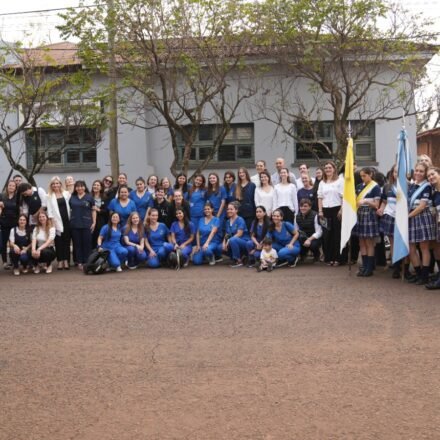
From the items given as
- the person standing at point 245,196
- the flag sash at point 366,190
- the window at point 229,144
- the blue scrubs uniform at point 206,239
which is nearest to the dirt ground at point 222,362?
the flag sash at point 366,190

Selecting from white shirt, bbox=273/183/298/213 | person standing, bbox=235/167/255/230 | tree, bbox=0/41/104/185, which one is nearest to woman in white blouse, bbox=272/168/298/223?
white shirt, bbox=273/183/298/213

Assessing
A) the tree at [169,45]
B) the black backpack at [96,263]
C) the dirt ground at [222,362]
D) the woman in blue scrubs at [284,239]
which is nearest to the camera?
the dirt ground at [222,362]

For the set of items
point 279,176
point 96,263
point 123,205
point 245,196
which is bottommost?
point 96,263

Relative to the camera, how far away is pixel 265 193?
12.2 m

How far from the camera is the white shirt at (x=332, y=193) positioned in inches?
449

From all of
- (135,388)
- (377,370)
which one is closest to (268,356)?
(377,370)

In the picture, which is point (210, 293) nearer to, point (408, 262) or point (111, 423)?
point (408, 262)

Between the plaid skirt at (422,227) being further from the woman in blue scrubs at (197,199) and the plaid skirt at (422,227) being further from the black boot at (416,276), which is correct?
the woman in blue scrubs at (197,199)

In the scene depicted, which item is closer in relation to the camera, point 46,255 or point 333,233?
point 333,233

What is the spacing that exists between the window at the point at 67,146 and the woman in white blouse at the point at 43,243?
7637mm

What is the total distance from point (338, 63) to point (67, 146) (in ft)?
30.4

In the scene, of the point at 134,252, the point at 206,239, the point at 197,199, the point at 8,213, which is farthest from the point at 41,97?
the point at 206,239

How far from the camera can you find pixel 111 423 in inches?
175

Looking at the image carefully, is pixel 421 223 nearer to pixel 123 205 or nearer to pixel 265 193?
pixel 265 193
